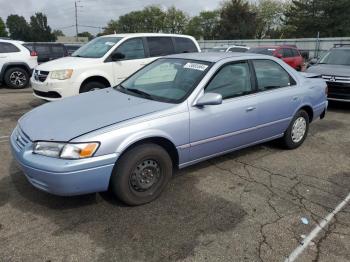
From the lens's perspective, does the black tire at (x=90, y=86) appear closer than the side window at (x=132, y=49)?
Yes

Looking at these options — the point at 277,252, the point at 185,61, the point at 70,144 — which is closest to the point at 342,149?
the point at 185,61

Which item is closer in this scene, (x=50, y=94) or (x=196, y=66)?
(x=196, y=66)

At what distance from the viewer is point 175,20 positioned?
308ft

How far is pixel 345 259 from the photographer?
300 cm

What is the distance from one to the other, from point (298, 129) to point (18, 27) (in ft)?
300

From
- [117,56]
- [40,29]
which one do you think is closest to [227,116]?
[117,56]

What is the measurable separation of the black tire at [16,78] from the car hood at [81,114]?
341 inches

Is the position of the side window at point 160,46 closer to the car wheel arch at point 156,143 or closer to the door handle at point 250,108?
the door handle at point 250,108

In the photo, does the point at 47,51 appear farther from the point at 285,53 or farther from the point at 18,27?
the point at 18,27

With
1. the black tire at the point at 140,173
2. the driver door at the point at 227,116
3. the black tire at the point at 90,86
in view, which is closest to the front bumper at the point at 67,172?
the black tire at the point at 140,173

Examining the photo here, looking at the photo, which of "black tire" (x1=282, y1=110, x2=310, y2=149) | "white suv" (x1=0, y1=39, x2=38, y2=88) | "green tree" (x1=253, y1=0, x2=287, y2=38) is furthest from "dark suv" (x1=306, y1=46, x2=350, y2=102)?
"green tree" (x1=253, y1=0, x2=287, y2=38)

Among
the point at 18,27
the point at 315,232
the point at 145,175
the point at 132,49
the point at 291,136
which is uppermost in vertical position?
the point at 18,27

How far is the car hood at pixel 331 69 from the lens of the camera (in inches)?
340

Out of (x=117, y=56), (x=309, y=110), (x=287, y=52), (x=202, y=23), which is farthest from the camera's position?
(x=202, y=23)
